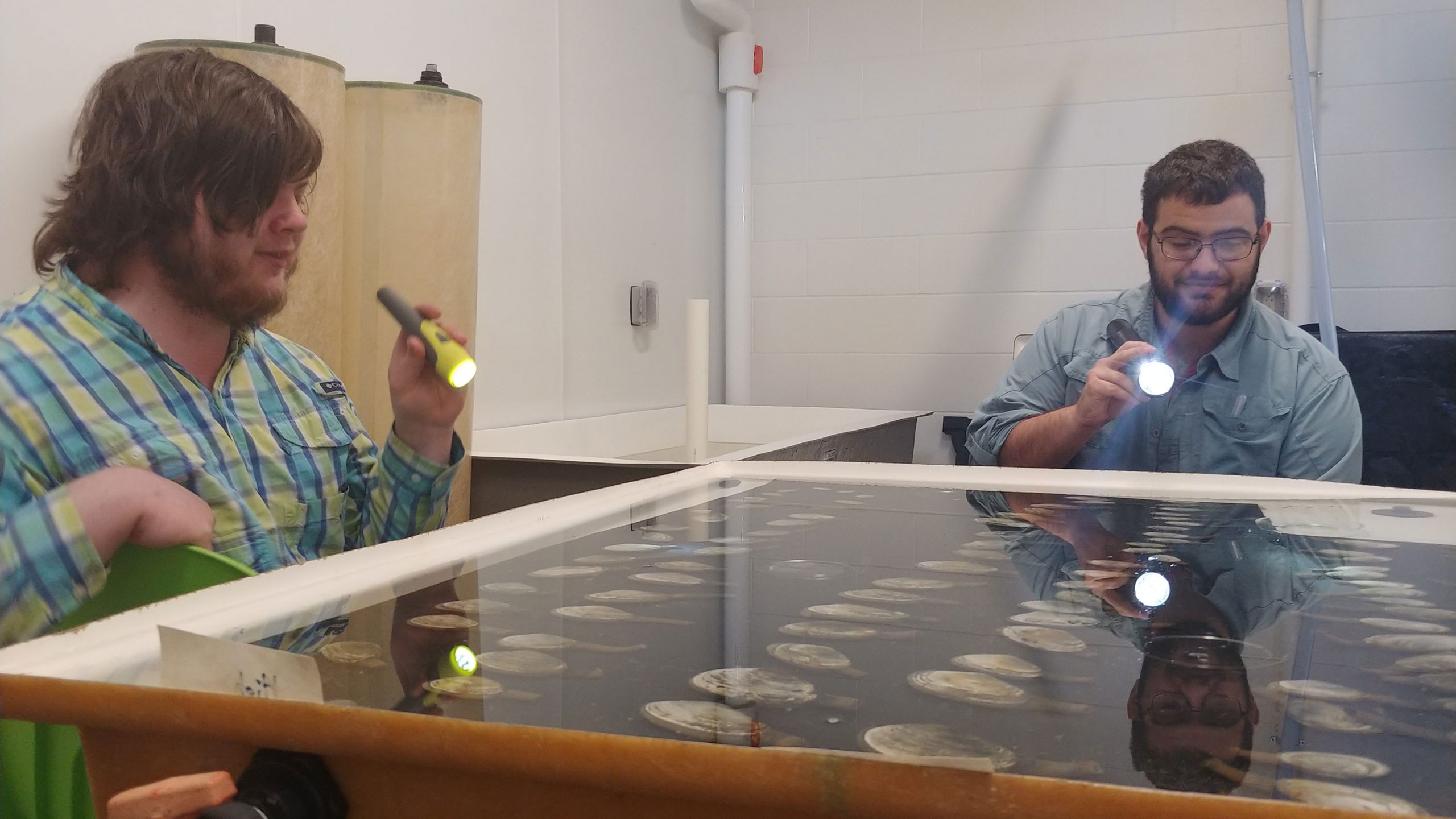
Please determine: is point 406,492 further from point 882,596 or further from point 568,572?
point 882,596

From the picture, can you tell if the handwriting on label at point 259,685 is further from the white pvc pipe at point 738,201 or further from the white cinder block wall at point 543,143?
the white pvc pipe at point 738,201

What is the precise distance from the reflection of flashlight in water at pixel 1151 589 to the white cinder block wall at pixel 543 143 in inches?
46.6

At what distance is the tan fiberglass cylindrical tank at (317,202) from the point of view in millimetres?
1211

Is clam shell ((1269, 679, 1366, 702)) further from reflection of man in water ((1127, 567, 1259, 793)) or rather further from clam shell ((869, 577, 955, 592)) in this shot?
clam shell ((869, 577, 955, 592))

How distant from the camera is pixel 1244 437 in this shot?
1.63 meters

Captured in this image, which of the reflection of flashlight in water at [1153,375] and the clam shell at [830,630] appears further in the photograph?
the reflection of flashlight in water at [1153,375]

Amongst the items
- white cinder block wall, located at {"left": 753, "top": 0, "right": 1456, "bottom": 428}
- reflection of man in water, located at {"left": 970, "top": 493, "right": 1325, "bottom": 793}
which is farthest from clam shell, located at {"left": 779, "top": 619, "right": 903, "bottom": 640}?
white cinder block wall, located at {"left": 753, "top": 0, "right": 1456, "bottom": 428}

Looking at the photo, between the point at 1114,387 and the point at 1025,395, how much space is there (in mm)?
300

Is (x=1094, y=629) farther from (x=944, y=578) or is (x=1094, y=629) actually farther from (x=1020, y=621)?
(x=944, y=578)

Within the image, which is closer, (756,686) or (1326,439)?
(756,686)

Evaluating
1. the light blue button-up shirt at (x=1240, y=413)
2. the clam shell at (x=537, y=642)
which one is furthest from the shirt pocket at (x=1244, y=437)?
the clam shell at (x=537, y=642)

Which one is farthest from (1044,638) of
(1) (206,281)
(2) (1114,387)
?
(2) (1114,387)

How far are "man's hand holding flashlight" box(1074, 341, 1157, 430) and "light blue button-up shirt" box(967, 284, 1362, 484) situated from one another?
148mm

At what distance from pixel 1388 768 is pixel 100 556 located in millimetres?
705
